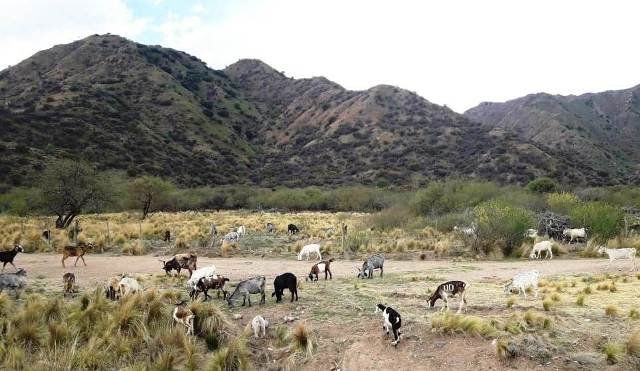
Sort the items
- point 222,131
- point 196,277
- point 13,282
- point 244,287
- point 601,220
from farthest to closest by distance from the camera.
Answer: point 222,131 < point 601,220 < point 13,282 < point 196,277 < point 244,287

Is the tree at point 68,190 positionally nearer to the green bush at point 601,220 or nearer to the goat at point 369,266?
the goat at point 369,266

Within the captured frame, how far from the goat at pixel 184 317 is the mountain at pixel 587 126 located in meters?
87.5

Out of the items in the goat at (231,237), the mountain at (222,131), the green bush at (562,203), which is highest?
the mountain at (222,131)

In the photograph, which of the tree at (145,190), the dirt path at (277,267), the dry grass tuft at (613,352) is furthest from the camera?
the tree at (145,190)

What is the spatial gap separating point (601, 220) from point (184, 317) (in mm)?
26580

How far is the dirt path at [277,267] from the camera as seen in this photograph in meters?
19.1

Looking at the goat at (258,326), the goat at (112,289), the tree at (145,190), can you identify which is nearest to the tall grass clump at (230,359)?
the goat at (258,326)

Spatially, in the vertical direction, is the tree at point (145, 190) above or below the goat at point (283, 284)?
above

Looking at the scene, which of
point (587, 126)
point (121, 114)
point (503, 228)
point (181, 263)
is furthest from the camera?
point (587, 126)

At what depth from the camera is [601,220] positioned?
94.9ft

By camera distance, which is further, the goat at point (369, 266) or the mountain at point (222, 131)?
the mountain at point (222, 131)

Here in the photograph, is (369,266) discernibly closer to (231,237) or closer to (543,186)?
(231,237)

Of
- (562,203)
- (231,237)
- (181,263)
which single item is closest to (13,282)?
(181,263)

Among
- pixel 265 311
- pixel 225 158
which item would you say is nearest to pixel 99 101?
pixel 225 158
